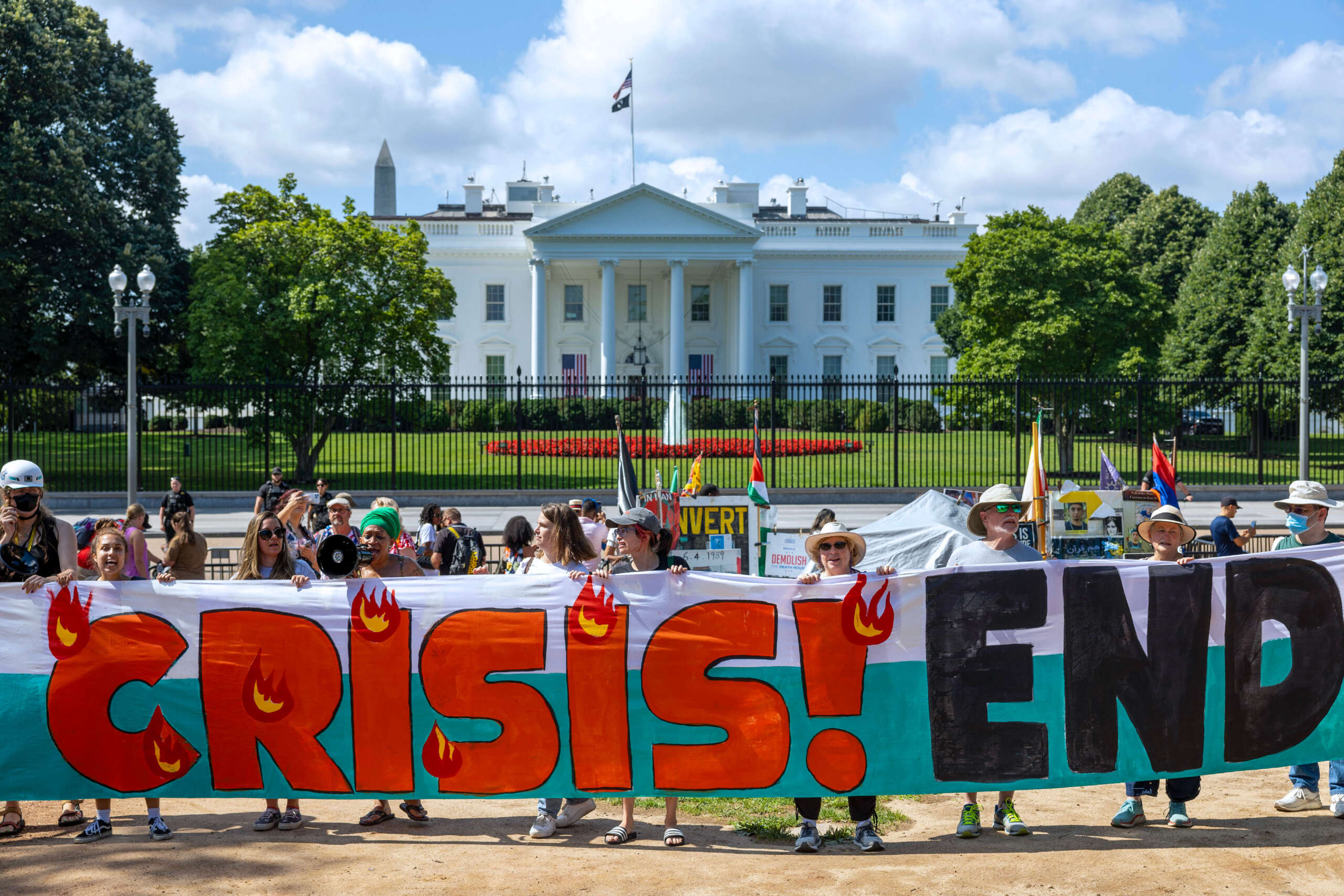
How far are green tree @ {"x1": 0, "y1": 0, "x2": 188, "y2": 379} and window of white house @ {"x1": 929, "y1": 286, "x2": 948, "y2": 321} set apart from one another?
39.4 meters

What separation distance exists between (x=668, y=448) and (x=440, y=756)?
77.2ft

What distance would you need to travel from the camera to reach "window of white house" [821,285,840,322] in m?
60.9

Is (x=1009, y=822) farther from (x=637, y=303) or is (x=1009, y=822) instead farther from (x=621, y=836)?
(x=637, y=303)

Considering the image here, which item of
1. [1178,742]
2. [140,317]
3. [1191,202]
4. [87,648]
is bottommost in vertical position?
[1178,742]

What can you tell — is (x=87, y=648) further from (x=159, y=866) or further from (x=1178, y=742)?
(x=1178, y=742)

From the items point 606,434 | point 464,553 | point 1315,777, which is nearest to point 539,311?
point 606,434

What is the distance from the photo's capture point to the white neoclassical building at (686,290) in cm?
5538

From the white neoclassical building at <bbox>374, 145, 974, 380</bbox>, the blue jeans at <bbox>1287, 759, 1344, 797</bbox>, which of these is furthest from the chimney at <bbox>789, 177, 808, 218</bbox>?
the blue jeans at <bbox>1287, 759, 1344, 797</bbox>

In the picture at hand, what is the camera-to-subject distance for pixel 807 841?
18.7 feet

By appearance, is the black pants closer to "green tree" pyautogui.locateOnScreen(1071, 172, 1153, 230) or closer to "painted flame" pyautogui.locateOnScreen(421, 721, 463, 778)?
"painted flame" pyautogui.locateOnScreen(421, 721, 463, 778)

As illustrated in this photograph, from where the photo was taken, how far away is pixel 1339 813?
6.07 meters

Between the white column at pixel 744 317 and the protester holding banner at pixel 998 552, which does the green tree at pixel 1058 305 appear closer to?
the white column at pixel 744 317

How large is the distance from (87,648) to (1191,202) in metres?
56.9

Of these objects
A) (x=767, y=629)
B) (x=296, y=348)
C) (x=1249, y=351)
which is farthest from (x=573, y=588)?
(x=1249, y=351)
